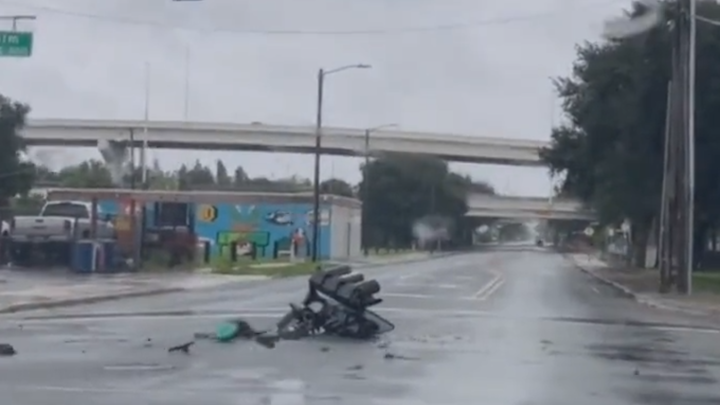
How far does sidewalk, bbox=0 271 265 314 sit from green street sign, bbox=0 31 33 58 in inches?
221

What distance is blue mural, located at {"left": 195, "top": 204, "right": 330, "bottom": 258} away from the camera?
98312 mm

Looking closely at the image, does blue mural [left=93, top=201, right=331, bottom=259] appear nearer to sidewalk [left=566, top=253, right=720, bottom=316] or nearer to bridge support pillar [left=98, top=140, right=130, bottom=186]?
bridge support pillar [left=98, top=140, right=130, bottom=186]

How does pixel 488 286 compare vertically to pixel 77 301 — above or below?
above

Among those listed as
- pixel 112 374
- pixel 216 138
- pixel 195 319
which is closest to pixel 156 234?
pixel 195 319

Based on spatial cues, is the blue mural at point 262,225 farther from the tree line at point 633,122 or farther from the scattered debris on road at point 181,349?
the scattered debris on road at point 181,349

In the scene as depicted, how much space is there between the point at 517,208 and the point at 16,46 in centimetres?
12018

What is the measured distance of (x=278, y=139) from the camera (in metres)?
121

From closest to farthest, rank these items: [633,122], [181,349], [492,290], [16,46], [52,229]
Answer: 1. [181,349]
2. [16,46]
3. [492,290]
4. [52,229]
5. [633,122]

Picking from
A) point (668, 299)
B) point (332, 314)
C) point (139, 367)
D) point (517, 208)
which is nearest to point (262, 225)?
point (668, 299)

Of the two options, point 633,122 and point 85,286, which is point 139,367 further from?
point 633,122

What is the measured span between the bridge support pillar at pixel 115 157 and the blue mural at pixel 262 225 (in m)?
23.2

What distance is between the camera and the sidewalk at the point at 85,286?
121 feet

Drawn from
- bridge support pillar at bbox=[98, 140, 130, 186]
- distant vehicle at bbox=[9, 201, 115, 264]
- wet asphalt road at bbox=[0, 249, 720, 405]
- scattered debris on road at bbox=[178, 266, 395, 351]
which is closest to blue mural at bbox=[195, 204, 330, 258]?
bridge support pillar at bbox=[98, 140, 130, 186]

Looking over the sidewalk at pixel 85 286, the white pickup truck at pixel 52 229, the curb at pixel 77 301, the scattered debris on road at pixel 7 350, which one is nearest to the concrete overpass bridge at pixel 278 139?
the white pickup truck at pixel 52 229
